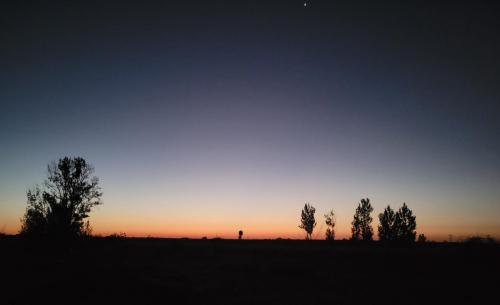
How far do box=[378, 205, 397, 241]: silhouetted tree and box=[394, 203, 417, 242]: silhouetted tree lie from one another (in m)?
0.84

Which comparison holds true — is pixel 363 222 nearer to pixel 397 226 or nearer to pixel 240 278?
pixel 397 226

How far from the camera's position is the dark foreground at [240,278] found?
20234 mm

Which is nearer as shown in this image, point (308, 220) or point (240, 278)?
point (240, 278)

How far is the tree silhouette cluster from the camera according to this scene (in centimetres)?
7541

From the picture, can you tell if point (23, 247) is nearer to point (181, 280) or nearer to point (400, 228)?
point (181, 280)

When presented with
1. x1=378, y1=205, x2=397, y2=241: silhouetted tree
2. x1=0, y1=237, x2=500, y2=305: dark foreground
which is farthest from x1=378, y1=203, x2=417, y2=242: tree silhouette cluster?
x1=0, y1=237, x2=500, y2=305: dark foreground

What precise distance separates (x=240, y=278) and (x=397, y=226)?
57.2 metres

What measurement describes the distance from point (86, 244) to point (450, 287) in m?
37.4

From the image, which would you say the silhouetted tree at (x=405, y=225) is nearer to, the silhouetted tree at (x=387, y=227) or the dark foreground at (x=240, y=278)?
the silhouetted tree at (x=387, y=227)

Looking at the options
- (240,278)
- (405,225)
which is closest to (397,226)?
(405,225)

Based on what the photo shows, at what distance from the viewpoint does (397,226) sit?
76.5m

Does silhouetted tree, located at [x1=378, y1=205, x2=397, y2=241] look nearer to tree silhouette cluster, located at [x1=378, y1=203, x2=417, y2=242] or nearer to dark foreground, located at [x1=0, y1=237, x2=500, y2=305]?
tree silhouette cluster, located at [x1=378, y1=203, x2=417, y2=242]

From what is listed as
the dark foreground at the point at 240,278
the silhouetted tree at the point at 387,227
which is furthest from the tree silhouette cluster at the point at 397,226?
the dark foreground at the point at 240,278

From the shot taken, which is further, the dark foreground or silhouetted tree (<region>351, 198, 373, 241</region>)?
silhouetted tree (<region>351, 198, 373, 241</region>)
